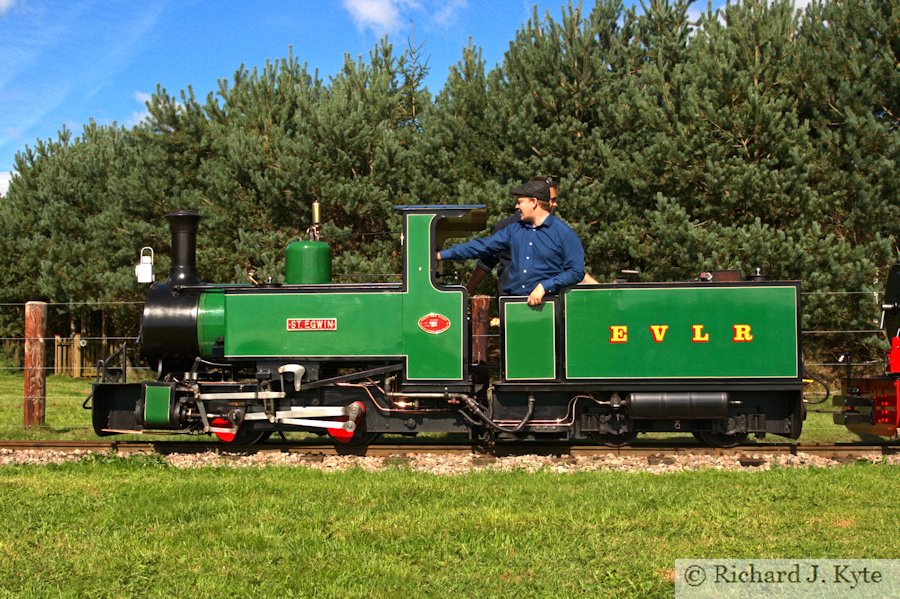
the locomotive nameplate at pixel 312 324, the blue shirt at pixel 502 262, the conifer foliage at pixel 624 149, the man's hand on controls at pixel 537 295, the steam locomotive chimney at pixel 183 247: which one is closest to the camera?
the man's hand on controls at pixel 537 295

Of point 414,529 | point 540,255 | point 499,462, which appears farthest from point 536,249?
point 414,529

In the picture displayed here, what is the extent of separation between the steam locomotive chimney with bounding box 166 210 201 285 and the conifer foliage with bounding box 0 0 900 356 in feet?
28.8

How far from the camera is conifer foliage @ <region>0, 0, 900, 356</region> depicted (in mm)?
15688

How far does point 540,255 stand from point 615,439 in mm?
1971

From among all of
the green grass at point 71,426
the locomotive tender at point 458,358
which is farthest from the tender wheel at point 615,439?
the green grass at point 71,426

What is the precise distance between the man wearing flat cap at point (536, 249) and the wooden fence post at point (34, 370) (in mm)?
6429

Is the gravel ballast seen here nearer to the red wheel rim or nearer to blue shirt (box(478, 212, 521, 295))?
the red wheel rim

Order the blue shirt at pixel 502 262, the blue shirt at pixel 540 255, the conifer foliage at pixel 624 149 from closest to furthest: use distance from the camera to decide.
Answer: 1. the blue shirt at pixel 540 255
2. the blue shirt at pixel 502 262
3. the conifer foliage at pixel 624 149

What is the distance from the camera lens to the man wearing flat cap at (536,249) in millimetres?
7875

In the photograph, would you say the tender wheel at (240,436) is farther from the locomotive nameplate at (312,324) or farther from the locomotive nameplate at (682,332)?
the locomotive nameplate at (682,332)

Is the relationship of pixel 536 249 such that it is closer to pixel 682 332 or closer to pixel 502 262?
pixel 502 262

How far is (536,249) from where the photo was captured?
7.94 metres

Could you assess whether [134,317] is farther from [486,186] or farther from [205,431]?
[205,431]

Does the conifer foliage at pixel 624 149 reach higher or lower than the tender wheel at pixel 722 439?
higher
